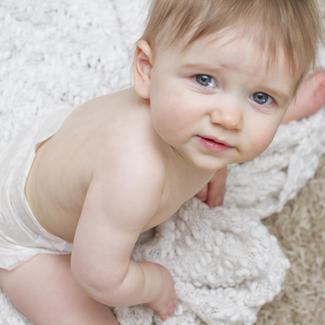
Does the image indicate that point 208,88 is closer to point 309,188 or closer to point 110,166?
point 110,166

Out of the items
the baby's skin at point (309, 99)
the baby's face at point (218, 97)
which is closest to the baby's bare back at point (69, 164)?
the baby's face at point (218, 97)

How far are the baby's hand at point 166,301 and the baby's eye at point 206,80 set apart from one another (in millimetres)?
392

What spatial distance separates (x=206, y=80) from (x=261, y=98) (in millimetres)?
64

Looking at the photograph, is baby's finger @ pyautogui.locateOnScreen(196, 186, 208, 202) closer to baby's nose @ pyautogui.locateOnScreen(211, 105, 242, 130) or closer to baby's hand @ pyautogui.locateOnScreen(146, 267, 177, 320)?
baby's hand @ pyautogui.locateOnScreen(146, 267, 177, 320)

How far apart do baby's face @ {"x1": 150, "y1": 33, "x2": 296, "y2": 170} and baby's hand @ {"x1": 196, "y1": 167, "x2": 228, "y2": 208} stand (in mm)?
377

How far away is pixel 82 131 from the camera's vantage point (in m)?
0.96

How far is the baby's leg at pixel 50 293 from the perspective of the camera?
1.07 m

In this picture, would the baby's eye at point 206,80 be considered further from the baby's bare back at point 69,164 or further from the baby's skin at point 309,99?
the baby's skin at point 309,99

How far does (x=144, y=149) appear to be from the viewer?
2.88 ft

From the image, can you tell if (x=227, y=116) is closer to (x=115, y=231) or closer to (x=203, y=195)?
(x=115, y=231)

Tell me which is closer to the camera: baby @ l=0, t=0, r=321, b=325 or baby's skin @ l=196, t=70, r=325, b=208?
baby @ l=0, t=0, r=321, b=325

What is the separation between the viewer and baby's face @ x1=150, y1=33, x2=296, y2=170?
0.77 meters

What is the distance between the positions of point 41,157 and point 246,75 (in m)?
0.38

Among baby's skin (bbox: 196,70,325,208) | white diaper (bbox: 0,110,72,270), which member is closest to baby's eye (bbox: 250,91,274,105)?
white diaper (bbox: 0,110,72,270)
